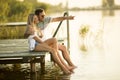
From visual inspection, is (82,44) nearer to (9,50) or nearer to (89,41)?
(89,41)

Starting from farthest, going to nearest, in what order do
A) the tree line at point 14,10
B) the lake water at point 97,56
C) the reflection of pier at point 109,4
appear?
the reflection of pier at point 109,4, the tree line at point 14,10, the lake water at point 97,56

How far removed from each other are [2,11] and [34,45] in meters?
7.41

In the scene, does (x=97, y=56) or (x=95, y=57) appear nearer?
(x=95, y=57)

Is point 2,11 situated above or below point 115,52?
above

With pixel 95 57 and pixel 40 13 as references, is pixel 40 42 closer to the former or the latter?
pixel 40 13

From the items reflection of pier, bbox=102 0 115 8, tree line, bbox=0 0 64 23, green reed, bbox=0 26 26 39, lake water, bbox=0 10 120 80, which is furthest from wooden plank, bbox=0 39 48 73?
reflection of pier, bbox=102 0 115 8

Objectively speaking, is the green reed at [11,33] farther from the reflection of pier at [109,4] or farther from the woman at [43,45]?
the reflection of pier at [109,4]

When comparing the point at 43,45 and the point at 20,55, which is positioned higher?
the point at 43,45

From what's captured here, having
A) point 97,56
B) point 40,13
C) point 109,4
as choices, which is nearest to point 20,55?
point 40,13

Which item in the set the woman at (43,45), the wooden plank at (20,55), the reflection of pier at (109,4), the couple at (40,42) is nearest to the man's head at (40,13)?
the couple at (40,42)

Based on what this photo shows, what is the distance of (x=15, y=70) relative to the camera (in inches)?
424

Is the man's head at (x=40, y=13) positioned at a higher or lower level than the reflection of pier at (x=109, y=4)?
lower

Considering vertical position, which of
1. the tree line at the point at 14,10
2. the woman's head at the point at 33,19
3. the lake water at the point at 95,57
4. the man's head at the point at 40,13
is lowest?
the lake water at the point at 95,57

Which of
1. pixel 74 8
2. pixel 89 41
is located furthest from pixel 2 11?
pixel 74 8
